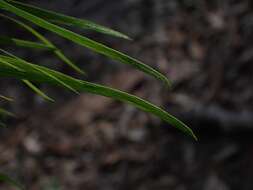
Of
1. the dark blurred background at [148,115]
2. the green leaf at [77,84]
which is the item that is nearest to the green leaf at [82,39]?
the green leaf at [77,84]

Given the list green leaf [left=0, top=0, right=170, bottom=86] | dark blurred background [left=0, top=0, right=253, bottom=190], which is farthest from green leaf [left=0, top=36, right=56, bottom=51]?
dark blurred background [left=0, top=0, right=253, bottom=190]

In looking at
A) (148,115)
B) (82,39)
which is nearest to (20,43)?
(82,39)

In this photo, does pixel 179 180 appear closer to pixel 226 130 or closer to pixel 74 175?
pixel 226 130

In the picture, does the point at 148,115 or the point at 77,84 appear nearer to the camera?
the point at 77,84

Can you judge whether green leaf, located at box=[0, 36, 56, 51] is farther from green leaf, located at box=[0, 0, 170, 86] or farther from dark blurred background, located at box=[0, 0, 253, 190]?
dark blurred background, located at box=[0, 0, 253, 190]

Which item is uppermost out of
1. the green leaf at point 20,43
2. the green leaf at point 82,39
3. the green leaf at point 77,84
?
the green leaf at point 20,43

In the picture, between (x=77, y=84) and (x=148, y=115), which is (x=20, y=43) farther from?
(x=148, y=115)

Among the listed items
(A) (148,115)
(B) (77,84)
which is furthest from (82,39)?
(A) (148,115)

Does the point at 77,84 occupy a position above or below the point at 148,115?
below

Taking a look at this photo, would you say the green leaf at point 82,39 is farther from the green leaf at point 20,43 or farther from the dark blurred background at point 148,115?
the dark blurred background at point 148,115
